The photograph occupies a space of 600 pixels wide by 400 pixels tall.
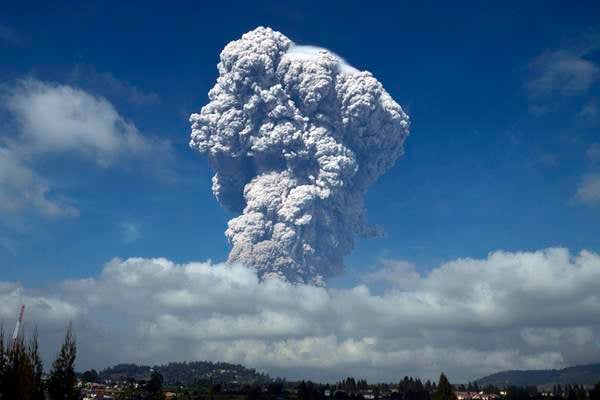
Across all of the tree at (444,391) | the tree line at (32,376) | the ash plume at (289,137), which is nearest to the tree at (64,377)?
the tree line at (32,376)

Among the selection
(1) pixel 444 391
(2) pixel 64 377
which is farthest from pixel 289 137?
(2) pixel 64 377

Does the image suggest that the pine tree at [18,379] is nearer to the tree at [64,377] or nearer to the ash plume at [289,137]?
the tree at [64,377]

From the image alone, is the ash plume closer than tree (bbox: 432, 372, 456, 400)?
No

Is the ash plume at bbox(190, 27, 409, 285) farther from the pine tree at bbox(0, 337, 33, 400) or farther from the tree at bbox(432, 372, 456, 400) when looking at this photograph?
the pine tree at bbox(0, 337, 33, 400)

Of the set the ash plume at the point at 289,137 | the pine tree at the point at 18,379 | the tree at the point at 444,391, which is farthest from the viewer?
the ash plume at the point at 289,137

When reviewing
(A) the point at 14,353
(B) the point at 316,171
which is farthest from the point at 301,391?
(A) the point at 14,353

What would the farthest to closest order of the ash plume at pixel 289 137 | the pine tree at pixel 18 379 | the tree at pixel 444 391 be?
1. the ash plume at pixel 289 137
2. the tree at pixel 444 391
3. the pine tree at pixel 18 379

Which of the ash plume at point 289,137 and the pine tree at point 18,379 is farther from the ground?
the ash plume at point 289,137

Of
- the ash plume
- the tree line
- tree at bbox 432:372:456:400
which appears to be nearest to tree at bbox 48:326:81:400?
the tree line
